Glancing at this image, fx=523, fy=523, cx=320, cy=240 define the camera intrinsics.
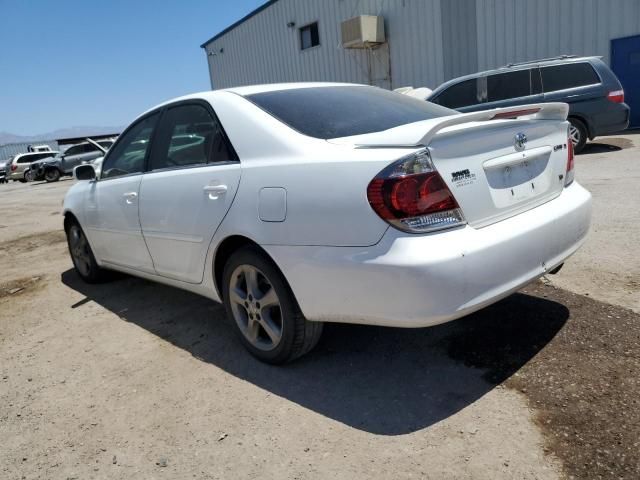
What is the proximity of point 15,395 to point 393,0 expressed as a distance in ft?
54.4

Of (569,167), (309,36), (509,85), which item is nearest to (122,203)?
(569,167)

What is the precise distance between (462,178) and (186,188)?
1.65 m

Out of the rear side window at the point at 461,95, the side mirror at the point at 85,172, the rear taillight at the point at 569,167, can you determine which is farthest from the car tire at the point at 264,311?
the rear side window at the point at 461,95

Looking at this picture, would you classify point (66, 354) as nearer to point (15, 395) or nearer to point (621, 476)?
point (15, 395)

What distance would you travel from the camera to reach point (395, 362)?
280cm

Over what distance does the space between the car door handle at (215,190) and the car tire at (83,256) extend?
7.33 ft

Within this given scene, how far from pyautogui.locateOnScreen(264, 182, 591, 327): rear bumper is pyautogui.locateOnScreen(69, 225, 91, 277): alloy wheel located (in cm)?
292

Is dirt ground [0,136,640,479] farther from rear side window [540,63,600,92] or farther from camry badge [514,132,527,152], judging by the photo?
rear side window [540,63,600,92]

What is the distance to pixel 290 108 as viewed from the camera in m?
2.86

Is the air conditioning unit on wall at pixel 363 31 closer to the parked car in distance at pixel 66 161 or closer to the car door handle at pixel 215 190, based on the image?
the parked car in distance at pixel 66 161

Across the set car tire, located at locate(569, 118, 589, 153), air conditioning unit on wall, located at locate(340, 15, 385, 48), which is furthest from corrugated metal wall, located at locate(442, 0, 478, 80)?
car tire, located at locate(569, 118, 589, 153)

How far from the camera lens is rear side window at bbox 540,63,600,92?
30.3ft

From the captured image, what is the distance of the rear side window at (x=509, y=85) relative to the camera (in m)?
9.84

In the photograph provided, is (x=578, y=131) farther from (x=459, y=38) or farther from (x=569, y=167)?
(x=569, y=167)
